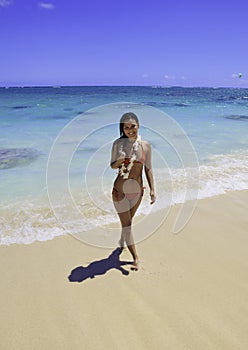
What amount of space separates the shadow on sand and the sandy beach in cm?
1

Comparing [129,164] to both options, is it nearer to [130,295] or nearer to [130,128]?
[130,128]

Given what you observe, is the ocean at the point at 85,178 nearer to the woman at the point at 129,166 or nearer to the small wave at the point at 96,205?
the small wave at the point at 96,205

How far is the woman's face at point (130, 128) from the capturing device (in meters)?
2.84

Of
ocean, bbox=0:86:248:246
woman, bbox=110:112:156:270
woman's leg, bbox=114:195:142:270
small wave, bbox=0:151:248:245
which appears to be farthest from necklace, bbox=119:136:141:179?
small wave, bbox=0:151:248:245

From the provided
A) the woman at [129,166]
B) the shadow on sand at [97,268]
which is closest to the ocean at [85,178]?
the shadow on sand at [97,268]

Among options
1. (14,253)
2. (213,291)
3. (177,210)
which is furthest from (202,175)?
(14,253)

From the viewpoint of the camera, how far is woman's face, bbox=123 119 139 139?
9.30ft

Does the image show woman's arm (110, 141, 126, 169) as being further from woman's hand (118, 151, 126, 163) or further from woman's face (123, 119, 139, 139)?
woman's face (123, 119, 139, 139)

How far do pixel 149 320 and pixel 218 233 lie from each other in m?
1.91

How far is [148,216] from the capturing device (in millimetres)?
4613

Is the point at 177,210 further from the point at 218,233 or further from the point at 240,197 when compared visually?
the point at 240,197

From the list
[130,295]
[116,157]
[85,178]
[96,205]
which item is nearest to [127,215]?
[116,157]

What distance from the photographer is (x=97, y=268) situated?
3.25 m

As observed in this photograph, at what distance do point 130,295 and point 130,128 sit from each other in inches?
65.7
